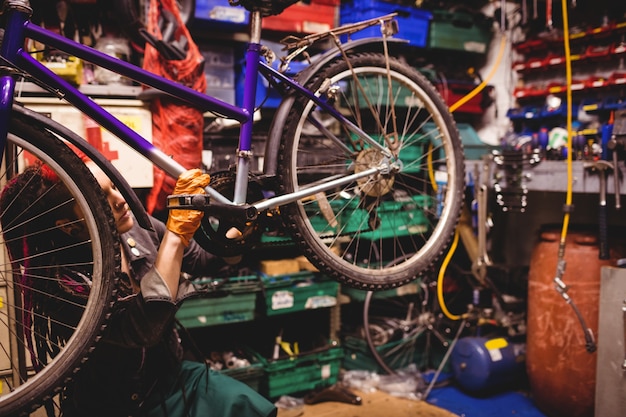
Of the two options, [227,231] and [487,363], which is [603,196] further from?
[227,231]

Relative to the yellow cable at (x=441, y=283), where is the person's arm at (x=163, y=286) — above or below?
above

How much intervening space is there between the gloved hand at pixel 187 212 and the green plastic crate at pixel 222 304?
3.95 feet

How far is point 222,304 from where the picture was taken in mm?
A: 2807

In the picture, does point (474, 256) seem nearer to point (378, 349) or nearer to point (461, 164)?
point (378, 349)

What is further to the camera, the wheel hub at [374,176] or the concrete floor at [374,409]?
the concrete floor at [374,409]

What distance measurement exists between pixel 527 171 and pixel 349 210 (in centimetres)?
105

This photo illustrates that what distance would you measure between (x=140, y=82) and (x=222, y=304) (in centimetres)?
167

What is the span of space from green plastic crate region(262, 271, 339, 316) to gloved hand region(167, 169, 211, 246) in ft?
4.65

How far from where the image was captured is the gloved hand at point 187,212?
147 cm

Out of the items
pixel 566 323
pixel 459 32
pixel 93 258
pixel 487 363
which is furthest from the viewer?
pixel 459 32

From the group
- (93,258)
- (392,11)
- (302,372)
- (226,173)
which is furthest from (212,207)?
(392,11)

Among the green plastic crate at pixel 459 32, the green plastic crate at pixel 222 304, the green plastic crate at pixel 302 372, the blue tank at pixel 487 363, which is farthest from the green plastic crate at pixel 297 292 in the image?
the green plastic crate at pixel 459 32

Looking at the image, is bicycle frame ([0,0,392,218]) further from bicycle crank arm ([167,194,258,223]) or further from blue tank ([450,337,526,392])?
blue tank ([450,337,526,392])

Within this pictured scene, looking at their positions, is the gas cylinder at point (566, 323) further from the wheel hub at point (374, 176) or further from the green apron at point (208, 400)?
the green apron at point (208, 400)
